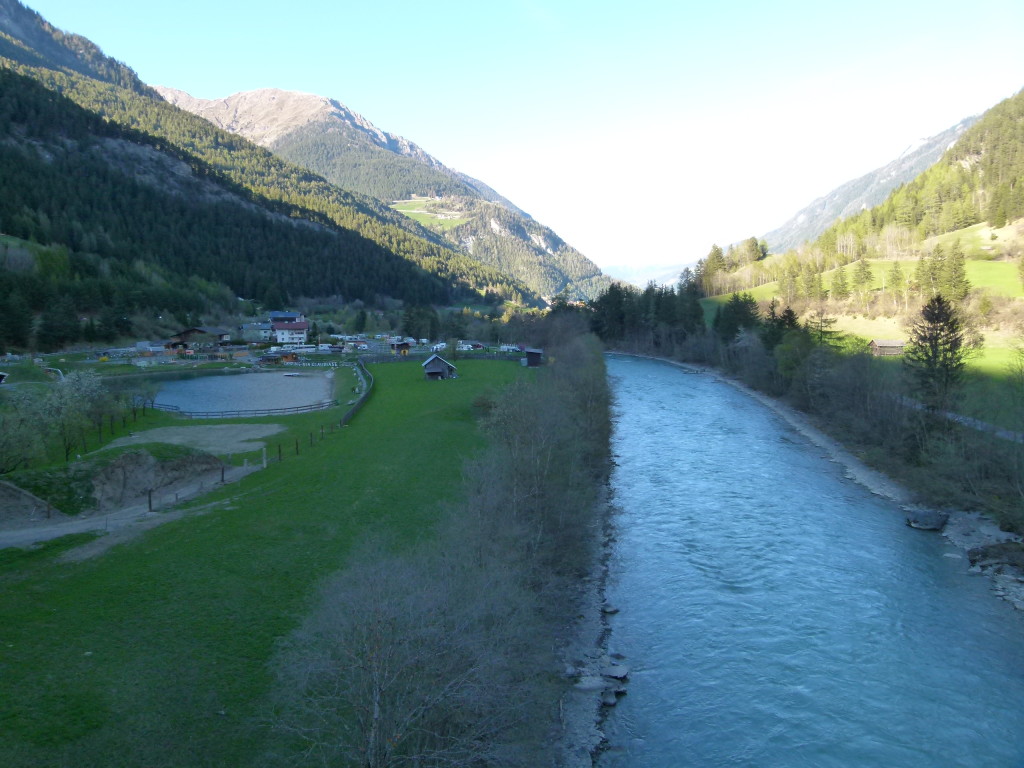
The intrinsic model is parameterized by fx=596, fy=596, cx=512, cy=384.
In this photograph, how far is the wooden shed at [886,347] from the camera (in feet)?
231

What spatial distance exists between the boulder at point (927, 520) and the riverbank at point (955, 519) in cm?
30

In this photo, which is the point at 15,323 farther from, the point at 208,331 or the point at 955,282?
the point at 955,282

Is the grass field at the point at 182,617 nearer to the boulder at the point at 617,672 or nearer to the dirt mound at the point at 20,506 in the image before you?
the dirt mound at the point at 20,506

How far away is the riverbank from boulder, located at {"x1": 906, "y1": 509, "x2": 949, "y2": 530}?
0.99 ft

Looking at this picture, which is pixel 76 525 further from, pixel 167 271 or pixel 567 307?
pixel 167 271

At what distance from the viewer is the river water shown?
55.1ft

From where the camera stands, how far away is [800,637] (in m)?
21.8

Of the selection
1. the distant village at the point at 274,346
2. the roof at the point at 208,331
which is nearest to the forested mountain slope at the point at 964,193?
the distant village at the point at 274,346

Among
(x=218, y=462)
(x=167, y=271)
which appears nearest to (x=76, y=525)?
(x=218, y=462)

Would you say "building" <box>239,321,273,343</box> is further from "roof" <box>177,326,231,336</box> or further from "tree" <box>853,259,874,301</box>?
"tree" <box>853,259,874,301</box>

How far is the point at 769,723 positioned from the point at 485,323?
138 metres

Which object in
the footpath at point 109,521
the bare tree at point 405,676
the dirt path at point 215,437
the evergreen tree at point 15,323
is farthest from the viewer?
the evergreen tree at point 15,323

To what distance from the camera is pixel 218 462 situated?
3466 centimetres

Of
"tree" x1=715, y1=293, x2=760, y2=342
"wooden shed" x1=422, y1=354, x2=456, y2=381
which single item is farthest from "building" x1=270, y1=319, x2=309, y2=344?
"tree" x1=715, y1=293, x2=760, y2=342
